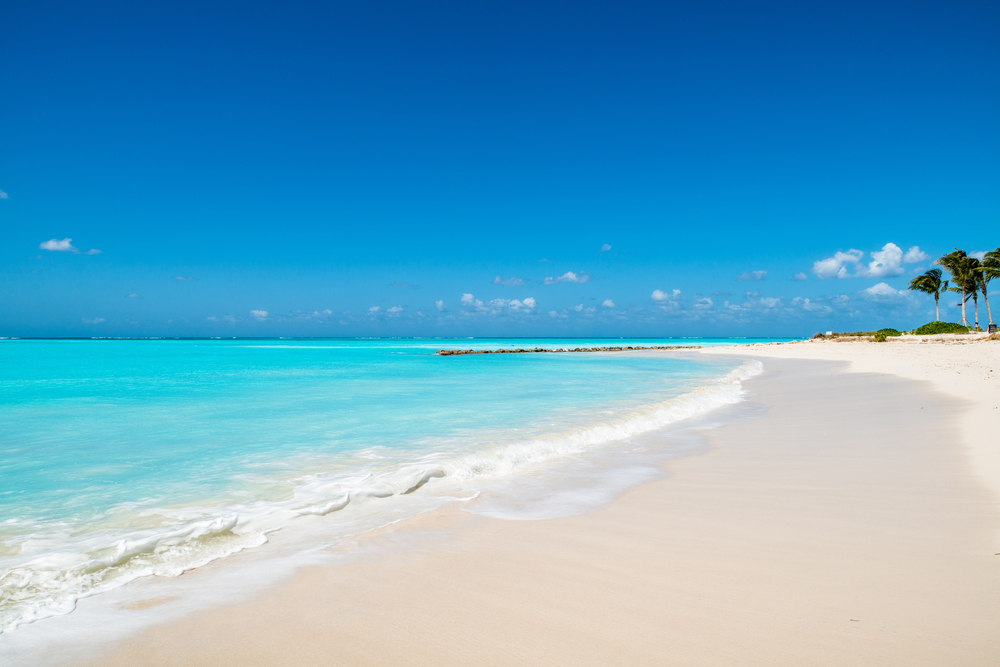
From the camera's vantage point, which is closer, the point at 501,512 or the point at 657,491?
the point at 501,512

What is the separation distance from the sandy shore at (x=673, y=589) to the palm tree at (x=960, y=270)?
225 ft

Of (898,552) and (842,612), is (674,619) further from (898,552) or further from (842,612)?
(898,552)

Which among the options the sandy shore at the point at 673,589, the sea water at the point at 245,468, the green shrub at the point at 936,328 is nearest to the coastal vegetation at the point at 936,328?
the green shrub at the point at 936,328

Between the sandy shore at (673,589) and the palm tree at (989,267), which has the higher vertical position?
the palm tree at (989,267)

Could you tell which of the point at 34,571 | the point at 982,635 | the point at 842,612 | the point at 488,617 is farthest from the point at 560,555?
the point at 34,571

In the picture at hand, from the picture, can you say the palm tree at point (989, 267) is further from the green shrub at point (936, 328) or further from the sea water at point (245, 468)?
the sea water at point (245, 468)

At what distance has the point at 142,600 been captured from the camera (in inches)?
126

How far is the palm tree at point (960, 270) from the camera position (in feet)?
179

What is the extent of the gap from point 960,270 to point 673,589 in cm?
7434

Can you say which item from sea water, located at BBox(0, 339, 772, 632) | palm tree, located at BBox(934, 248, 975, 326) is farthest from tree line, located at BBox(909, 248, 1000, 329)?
sea water, located at BBox(0, 339, 772, 632)

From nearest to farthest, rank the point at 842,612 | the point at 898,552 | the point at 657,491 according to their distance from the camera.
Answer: the point at 842,612, the point at 898,552, the point at 657,491

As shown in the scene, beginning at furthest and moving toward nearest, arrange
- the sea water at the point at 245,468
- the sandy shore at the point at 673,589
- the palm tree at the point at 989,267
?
the palm tree at the point at 989,267
the sea water at the point at 245,468
the sandy shore at the point at 673,589

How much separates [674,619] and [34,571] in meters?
4.51

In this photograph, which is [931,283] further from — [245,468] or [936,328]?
[245,468]
